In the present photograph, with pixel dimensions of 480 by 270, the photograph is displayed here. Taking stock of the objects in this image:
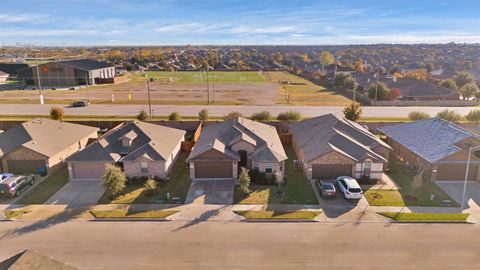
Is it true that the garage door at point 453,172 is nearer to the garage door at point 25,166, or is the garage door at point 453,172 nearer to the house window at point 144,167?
the house window at point 144,167

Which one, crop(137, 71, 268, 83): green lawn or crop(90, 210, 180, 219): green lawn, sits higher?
crop(137, 71, 268, 83): green lawn

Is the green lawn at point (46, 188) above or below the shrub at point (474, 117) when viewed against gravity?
below

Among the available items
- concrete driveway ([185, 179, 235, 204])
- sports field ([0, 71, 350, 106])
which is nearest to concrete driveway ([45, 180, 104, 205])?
concrete driveway ([185, 179, 235, 204])

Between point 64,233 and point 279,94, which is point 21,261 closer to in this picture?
point 64,233

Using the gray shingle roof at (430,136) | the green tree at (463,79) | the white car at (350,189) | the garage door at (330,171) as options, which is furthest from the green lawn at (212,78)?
the white car at (350,189)

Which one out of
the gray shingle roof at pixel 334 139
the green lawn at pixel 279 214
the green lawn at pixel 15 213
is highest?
the gray shingle roof at pixel 334 139

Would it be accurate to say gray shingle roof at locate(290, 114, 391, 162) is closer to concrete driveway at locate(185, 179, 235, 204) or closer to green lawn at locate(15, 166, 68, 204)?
concrete driveway at locate(185, 179, 235, 204)
